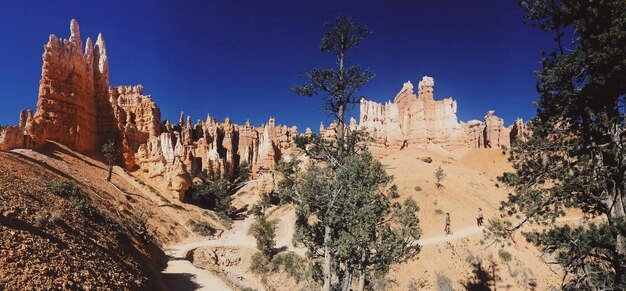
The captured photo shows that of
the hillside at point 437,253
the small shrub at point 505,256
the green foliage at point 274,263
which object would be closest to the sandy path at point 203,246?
the hillside at point 437,253

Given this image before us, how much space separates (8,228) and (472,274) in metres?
28.4

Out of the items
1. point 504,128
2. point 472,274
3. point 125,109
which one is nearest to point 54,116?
point 125,109

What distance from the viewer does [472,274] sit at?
2667cm

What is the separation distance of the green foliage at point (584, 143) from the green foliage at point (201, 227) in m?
38.1

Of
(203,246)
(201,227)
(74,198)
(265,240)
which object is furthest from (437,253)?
(201,227)

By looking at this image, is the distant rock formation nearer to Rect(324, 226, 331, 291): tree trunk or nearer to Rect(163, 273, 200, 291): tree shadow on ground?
Rect(163, 273, 200, 291): tree shadow on ground

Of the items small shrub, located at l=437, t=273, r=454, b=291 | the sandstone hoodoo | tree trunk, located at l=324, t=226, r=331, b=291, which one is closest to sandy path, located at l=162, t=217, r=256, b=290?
the sandstone hoodoo

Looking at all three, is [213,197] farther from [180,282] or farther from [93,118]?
[180,282]

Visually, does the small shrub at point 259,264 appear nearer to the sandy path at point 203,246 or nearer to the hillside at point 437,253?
the hillside at point 437,253

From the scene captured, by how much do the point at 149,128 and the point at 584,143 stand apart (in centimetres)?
6084

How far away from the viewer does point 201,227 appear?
140 ft

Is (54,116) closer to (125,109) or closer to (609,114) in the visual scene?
(125,109)

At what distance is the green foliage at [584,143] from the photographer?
8.57 meters

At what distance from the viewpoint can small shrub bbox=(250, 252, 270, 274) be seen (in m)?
32.8
